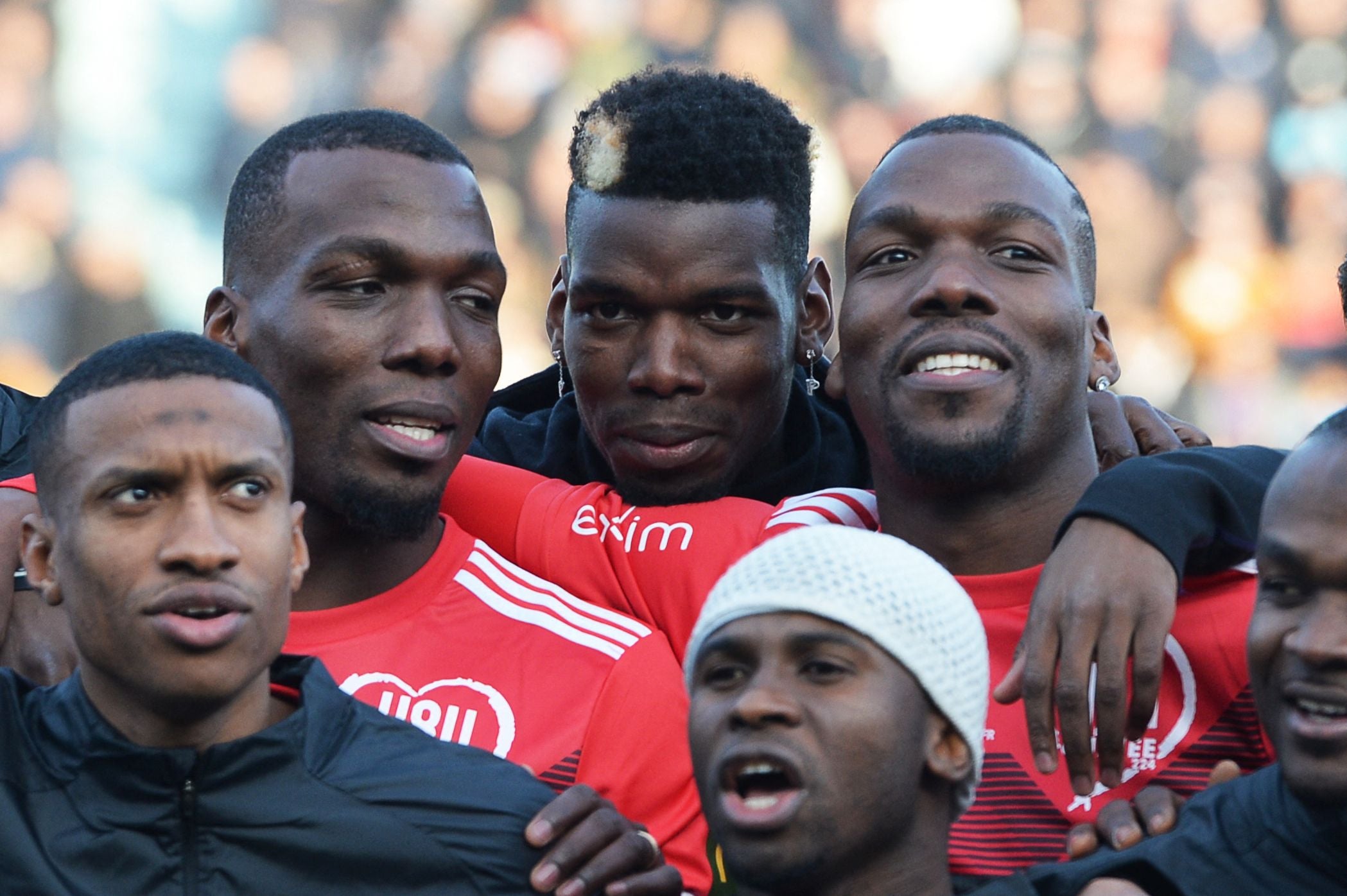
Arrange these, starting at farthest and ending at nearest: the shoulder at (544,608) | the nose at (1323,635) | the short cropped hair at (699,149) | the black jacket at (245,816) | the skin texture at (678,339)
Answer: the short cropped hair at (699,149), the skin texture at (678,339), the shoulder at (544,608), the black jacket at (245,816), the nose at (1323,635)

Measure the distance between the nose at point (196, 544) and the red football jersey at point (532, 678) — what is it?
0.53 m

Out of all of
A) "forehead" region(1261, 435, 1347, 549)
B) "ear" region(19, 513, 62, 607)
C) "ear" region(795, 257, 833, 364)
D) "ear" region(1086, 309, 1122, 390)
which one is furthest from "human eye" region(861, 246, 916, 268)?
"ear" region(19, 513, 62, 607)

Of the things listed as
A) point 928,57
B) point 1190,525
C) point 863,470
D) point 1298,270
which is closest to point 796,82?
point 928,57

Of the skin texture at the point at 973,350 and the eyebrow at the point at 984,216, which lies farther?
the eyebrow at the point at 984,216

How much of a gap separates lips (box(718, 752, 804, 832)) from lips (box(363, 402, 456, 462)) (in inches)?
42.1

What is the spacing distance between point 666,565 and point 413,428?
0.51 m

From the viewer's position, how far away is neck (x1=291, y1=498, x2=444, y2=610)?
335 cm

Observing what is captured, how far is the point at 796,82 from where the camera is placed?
25.3 feet

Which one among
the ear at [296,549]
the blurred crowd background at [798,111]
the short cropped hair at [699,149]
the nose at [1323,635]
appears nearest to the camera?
the nose at [1323,635]

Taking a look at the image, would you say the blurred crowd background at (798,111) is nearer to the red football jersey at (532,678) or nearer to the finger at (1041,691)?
the red football jersey at (532,678)

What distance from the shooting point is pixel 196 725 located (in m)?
2.69

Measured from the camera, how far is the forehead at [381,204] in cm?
346

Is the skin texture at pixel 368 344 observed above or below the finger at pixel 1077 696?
above

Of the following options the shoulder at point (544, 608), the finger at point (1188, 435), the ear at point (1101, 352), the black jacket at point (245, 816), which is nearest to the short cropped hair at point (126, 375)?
the black jacket at point (245, 816)
